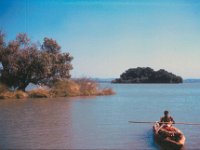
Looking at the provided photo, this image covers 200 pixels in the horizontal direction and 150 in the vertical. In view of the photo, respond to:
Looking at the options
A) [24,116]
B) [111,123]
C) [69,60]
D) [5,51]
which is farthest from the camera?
[69,60]

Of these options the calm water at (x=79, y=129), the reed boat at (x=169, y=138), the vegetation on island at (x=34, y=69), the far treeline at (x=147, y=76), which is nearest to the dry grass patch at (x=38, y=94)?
the vegetation on island at (x=34, y=69)

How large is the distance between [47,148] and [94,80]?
3110 cm

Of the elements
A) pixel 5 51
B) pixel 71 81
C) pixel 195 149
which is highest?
pixel 5 51

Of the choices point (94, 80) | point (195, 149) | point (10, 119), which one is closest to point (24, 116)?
point (10, 119)

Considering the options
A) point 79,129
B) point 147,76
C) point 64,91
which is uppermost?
point 147,76

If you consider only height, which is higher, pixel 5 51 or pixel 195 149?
Result: pixel 5 51

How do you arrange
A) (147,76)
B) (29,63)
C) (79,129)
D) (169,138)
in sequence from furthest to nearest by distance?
(147,76), (29,63), (79,129), (169,138)

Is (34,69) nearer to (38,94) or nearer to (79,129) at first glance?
(38,94)

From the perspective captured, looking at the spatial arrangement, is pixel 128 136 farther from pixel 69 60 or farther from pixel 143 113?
pixel 69 60

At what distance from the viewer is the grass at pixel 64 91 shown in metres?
40.7

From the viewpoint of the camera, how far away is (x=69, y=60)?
43.5m

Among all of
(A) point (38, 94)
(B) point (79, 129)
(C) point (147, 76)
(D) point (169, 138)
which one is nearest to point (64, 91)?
(A) point (38, 94)

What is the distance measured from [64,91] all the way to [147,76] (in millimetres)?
76330

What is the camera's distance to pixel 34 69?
135ft
